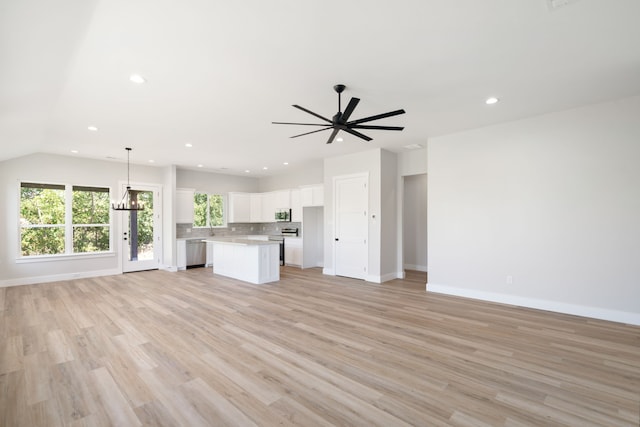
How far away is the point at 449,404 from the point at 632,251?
3538 mm

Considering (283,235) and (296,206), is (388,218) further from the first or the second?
(283,235)

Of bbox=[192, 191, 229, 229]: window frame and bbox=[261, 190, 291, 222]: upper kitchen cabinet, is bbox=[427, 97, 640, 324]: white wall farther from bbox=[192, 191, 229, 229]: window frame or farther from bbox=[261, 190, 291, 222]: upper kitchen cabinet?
bbox=[192, 191, 229, 229]: window frame

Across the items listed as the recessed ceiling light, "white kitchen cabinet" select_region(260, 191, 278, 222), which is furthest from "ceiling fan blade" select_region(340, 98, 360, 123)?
"white kitchen cabinet" select_region(260, 191, 278, 222)

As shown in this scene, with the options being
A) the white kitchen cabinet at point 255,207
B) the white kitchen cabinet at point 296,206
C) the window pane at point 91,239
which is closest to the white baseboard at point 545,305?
the white kitchen cabinet at point 296,206

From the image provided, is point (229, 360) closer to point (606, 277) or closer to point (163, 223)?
point (606, 277)

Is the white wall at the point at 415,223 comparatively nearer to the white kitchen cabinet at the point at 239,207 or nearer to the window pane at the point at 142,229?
the white kitchen cabinet at the point at 239,207

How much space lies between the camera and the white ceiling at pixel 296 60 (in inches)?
83.5

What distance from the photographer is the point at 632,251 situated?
376 cm

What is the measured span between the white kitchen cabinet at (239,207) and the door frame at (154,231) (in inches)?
78.9

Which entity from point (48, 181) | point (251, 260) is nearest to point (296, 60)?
point (251, 260)

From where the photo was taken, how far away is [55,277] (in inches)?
256

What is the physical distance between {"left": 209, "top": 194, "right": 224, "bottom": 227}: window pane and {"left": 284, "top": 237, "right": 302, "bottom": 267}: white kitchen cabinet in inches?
95.8

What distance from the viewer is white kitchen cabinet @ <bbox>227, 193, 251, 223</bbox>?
9328mm

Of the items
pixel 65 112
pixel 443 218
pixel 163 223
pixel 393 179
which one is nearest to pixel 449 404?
pixel 443 218
